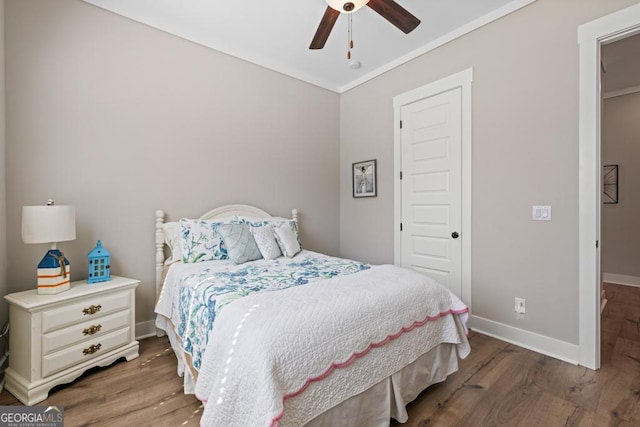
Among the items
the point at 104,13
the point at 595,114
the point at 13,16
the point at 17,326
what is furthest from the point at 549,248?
the point at 13,16

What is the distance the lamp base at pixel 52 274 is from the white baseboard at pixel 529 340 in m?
3.36

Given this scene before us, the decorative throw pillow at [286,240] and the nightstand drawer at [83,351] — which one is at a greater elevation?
the decorative throw pillow at [286,240]

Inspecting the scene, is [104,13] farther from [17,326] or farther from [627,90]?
[627,90]

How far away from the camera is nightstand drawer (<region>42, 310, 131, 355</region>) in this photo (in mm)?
1826

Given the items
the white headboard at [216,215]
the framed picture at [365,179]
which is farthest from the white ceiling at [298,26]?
the white headboard at [216,215]

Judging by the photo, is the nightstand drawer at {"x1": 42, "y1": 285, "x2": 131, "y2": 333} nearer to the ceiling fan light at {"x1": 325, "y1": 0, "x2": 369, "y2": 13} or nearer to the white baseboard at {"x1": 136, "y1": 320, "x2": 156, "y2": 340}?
the white baseboard at {"x1": 136, "y1": 320, "x2": 156, "y2": 340}

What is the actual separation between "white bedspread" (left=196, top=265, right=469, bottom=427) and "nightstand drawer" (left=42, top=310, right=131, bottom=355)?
1209 mm

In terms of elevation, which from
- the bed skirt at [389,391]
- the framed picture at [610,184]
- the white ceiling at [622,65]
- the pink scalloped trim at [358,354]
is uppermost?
the white ceiling at [622,65]

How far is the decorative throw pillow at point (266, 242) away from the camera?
272cm

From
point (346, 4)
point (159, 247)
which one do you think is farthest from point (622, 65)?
point (159, 247)

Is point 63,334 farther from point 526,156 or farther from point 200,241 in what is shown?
point 526,156

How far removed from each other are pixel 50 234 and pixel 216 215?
133 centimetres

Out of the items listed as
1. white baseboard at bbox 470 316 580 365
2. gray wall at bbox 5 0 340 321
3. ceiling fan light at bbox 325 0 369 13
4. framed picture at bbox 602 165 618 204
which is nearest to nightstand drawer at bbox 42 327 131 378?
gray wall at bbox 5 0 340 321

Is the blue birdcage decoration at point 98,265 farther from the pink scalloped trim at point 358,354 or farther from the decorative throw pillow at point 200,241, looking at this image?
the pink scalloped trim at point 358,354
